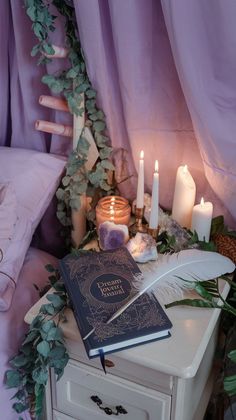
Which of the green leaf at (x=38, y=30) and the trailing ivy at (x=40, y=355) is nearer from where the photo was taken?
the trailing ivy at (x=40, y=355)

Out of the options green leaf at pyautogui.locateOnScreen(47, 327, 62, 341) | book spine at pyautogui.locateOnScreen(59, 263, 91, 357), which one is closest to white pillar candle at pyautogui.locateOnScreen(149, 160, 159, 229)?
book spine at pyautogui.locateOnScreen(59, 263, 91, 357)

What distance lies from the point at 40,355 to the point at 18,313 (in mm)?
196

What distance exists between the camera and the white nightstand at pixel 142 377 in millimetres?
820

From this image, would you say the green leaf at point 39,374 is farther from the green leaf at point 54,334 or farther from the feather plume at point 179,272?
the feather plume at point 179,272

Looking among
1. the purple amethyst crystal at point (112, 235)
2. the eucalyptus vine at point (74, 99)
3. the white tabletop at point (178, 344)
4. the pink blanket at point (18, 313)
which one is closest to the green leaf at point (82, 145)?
the eucalyptus vine at point (74, 99)

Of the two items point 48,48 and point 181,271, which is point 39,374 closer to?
point 181,271

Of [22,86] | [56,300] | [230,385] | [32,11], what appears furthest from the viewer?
[22,86]

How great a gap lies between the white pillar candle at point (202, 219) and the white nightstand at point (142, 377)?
14 centimetres

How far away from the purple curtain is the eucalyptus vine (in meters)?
0.03

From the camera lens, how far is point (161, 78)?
1.08m

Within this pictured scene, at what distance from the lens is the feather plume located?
922 mm

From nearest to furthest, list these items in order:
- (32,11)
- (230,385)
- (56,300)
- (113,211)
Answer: (230,385) → (56,300) → (32,11) → (113,211)

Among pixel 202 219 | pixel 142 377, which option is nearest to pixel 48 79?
pixel 202 219

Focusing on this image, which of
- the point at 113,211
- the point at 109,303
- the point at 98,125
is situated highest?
the point at 98,125
